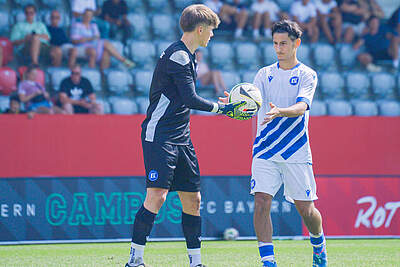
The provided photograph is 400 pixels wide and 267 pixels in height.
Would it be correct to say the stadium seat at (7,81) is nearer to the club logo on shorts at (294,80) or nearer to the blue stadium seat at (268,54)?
the blue stadium seat at (268,54)

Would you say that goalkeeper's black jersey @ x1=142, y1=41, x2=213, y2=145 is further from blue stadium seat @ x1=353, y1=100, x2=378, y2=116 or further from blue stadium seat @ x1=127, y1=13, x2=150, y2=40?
blue stadium seat @ x1=353, y1=100, x2=378, y2=116

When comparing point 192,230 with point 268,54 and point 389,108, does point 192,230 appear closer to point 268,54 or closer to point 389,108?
point 268,54

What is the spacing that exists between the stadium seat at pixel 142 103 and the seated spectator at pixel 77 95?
2.75 feet

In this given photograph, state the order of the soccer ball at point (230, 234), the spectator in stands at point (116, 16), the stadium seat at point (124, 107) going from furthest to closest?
1. the spectator in stands at point (116, 16)
2. the stadium seat at point (124, 107)
3. the soccer ball at point (230, 234)

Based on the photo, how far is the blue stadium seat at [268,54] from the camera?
13.9 m

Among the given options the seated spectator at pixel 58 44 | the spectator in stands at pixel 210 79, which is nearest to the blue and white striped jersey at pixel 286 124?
the spectator in stands at pixel 210 79

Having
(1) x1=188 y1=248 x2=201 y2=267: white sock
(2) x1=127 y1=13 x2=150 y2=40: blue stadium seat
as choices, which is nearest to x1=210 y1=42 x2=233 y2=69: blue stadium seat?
(2) x1=127 y1=13 x2=150 y2=40: blue stadium seat

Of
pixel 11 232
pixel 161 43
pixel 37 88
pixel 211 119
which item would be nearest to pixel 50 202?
pixel 11 232

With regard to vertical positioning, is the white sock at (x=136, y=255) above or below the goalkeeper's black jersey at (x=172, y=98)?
below

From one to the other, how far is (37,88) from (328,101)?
18.7 ft

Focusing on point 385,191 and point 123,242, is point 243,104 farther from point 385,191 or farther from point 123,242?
point 385,191

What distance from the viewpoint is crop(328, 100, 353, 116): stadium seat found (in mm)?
13516

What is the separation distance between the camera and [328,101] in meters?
13.7

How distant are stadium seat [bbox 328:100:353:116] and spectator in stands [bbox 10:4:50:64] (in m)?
5.62
